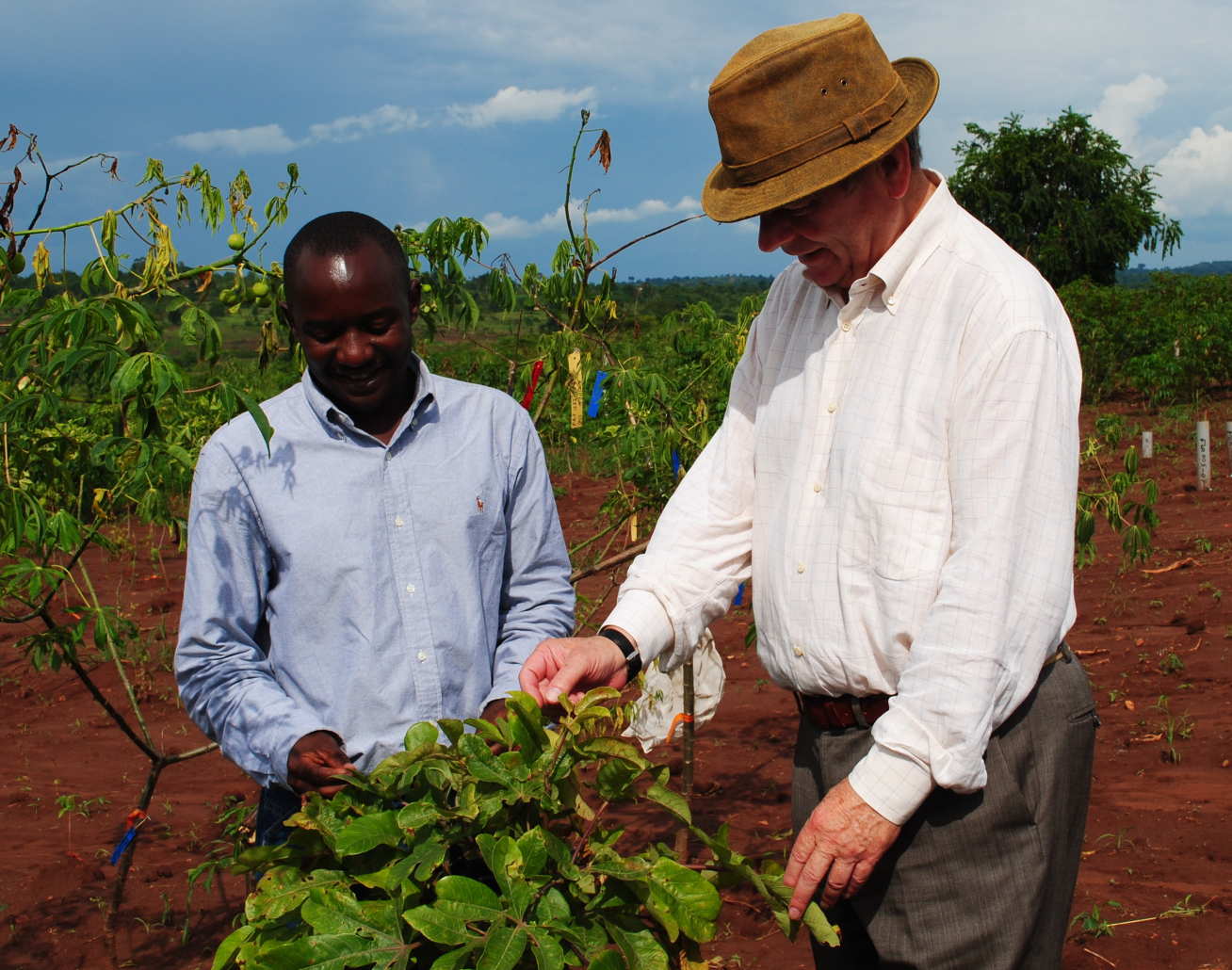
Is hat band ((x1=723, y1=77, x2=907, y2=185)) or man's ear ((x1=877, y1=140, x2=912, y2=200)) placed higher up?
hat band ((x1=723, y1=77, x2=907, y2=185))

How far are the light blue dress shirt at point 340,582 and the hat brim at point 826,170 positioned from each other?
58 centimetres

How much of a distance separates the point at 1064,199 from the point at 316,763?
35530 millimetres

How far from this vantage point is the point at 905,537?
1.60m

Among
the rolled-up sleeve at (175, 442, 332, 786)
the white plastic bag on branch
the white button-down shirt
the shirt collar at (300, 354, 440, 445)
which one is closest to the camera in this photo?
the white button-down shirt

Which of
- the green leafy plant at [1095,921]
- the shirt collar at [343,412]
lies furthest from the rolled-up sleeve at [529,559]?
the green leafy plant at [1095,921]

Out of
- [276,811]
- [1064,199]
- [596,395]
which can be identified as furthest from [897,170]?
[1064,199]

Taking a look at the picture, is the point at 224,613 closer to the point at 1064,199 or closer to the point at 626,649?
the point at 626,649

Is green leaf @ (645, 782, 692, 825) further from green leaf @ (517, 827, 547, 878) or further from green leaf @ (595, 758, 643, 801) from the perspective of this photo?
green leaf @ (517, 827, 547, 878)

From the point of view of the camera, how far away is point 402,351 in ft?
6.29

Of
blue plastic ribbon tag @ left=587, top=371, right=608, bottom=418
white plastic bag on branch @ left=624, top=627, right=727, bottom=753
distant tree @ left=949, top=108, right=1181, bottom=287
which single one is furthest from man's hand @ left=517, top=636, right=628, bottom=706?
distant tree @ left=949, top=108, right=1181, bottom=287

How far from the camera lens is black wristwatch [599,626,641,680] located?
5.94 ft

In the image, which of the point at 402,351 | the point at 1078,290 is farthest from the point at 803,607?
the point at 1078,290

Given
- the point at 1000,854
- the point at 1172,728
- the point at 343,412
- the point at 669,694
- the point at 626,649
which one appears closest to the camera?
the point at 1000,854

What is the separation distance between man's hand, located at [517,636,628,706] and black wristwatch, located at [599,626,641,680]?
2 cm
